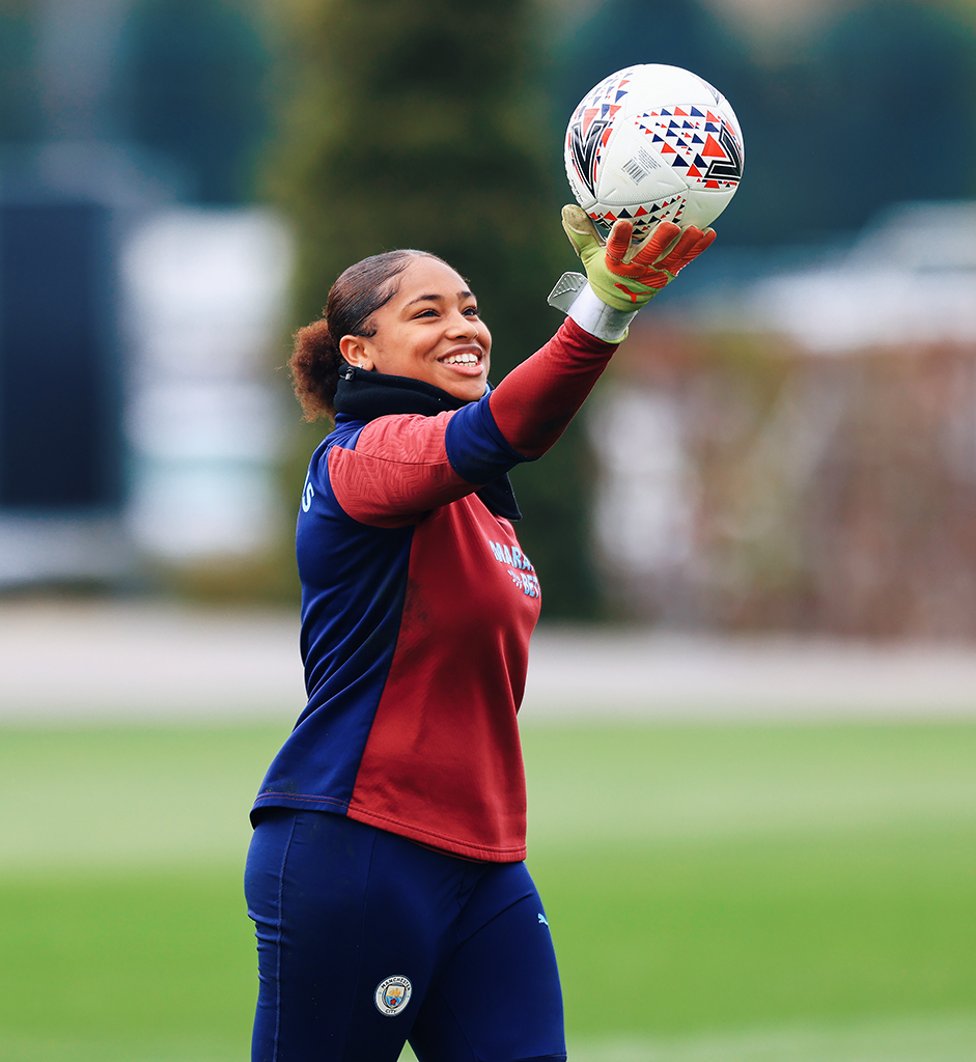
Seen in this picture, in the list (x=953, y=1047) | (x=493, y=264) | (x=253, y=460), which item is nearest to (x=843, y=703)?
(x=493, y=264)

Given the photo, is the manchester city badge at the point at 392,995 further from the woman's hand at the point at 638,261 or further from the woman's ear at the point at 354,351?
the woman's hand at the point at 638,261

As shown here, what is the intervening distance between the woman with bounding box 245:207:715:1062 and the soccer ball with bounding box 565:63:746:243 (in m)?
0.10

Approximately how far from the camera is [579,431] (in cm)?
2172

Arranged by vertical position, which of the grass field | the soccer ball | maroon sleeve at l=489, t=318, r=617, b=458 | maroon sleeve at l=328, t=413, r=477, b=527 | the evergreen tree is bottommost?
the grass field

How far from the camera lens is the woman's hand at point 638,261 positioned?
12.9 ft

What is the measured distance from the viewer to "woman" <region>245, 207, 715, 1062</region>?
415 cm

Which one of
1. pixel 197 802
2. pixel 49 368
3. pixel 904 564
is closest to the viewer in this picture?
pixel 197 802


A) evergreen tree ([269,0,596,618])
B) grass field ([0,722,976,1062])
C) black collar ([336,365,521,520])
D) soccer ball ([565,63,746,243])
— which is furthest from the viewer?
evergreen tree ([269,0,596,618])

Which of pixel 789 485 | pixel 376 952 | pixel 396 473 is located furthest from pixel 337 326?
pixel 789 485

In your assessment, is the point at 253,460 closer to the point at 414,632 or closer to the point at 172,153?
the point at 172,153

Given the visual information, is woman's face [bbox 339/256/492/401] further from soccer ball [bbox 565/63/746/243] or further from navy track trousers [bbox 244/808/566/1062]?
navy track trousers [bbox 244/808/566/1062]

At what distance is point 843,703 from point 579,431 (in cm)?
632

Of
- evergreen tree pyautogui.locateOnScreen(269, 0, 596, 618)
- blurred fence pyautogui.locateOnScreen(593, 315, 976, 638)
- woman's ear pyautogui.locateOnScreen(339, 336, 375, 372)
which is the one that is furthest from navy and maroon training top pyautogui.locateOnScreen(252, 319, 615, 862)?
evergreen tree pyautogui.locateOnScreen(269, 0, 596, 618)

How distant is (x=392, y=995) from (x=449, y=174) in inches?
717
